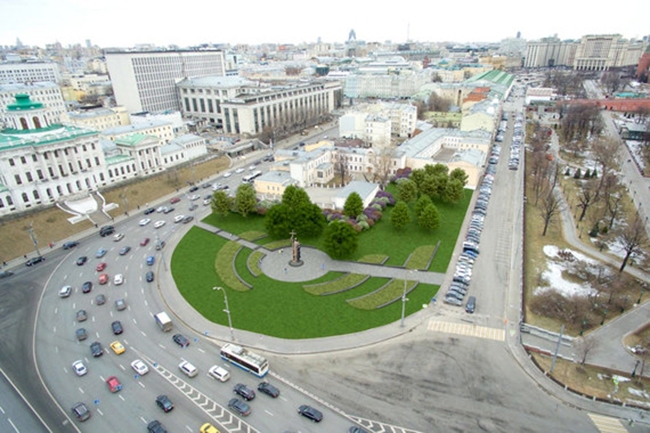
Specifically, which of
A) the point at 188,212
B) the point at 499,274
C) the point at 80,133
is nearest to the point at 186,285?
the point at 188,212

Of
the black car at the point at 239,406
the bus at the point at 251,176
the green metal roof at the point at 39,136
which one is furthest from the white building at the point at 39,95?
the black car at the point at 239,406

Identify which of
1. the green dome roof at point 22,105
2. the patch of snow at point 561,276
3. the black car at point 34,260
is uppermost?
the green dome roof at point 22,105

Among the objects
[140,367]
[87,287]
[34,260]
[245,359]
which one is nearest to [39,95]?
[34,260]

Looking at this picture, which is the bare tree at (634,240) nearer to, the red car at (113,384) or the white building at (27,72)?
the red car at (113,384)

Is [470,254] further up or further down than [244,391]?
further down

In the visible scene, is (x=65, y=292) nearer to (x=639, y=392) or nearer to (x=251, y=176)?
(x=251, y=176)

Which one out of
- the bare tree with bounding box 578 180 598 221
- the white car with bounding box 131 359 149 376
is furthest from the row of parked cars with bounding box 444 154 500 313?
the white car with bounding box 131 359 149 376

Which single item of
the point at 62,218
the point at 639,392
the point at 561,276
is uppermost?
the point at 62,218

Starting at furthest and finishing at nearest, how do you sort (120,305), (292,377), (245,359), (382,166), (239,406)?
(382,166)
(120,305)
(245,359)
(292,377)
(239,406)
